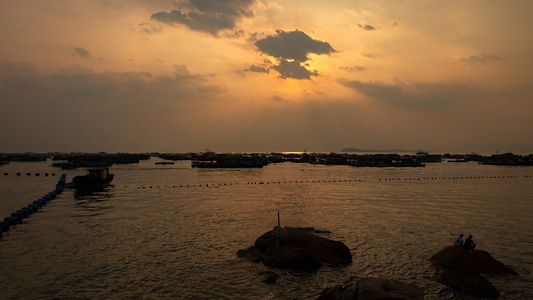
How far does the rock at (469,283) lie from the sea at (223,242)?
0.50m

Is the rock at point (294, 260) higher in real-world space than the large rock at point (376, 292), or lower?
lower

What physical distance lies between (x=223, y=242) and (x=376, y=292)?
48.2 feet

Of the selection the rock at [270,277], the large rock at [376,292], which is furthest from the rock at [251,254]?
the large rock at [376,292]

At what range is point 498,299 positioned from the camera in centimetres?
1658

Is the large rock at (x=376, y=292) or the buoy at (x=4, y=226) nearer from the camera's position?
the large rock at (x=376, y=292)

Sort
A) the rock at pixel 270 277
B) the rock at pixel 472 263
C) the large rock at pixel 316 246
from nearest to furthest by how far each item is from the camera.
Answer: the rock at pixel 270 277
the rock at pixel 472 263
the large rock at pixel 316 246

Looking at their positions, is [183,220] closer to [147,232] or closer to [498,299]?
[147,232]

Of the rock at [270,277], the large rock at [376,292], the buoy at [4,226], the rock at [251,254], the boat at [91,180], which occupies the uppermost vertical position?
the boat at [91,180]

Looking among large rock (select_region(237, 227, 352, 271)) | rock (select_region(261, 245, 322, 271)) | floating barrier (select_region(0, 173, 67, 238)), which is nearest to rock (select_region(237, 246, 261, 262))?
large rock (select_region(237, 227, 352, 271))

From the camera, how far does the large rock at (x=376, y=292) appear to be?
13.5 metres

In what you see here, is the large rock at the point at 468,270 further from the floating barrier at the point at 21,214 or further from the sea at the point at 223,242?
the floating barrier at the point at 21,214

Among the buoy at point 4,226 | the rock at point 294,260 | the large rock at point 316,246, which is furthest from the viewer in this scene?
the buoy at point 4,226

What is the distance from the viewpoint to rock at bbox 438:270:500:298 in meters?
16.8

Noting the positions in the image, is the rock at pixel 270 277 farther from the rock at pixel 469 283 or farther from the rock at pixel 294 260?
the rock at pixel 469 283
